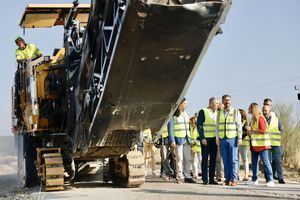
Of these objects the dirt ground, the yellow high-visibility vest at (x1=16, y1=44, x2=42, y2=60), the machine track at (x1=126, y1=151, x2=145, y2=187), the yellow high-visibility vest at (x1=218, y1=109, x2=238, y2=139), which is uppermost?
the yellow high-visibility vest at (x1=16, y1=44, x2=42, y2=60)

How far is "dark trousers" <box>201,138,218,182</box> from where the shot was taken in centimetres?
1246

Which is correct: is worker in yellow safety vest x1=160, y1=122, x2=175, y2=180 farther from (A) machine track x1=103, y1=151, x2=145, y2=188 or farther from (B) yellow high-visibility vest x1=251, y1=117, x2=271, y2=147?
(B) yellow high-visibility vest x1=251, y1=117, x2=271, y2=147

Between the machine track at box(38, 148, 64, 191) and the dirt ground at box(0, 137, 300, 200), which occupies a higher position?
the machine track at box(38, 148, 64, 191)

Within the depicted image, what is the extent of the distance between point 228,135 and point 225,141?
6.2 inches

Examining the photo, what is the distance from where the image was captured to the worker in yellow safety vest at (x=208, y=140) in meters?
12.5

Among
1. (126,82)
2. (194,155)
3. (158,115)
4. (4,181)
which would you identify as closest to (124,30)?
(126,82)

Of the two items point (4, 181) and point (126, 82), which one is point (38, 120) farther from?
point (4, 181)

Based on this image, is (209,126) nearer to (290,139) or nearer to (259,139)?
(259,139)

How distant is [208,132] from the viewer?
12648 millimetres

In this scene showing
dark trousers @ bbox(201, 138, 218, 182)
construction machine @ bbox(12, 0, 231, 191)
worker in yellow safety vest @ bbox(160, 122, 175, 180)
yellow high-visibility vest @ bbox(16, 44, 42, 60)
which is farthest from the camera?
worker in yellow safety vest @ bbox(160, 122, 175, 180)

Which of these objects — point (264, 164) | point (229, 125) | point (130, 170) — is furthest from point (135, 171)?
point (264, 164)

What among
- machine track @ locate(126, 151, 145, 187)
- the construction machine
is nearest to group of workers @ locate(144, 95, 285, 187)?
machine track @ locate(126, 151, 145, 187)

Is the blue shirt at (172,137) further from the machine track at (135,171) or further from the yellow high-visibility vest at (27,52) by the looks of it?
the yellow high-visibility vest at (27,52)

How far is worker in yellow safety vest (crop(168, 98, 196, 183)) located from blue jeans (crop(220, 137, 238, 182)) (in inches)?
47.2
